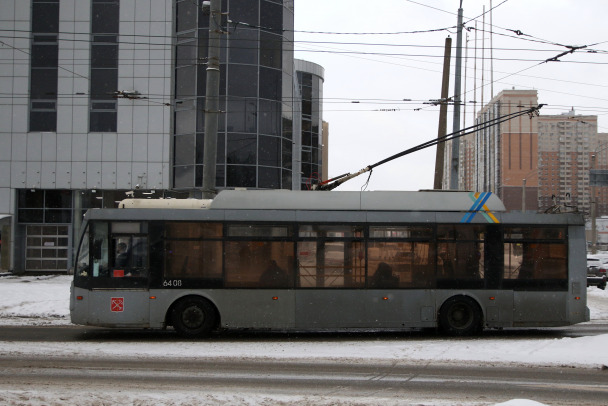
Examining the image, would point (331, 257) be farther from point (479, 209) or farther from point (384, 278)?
point (479, 209)

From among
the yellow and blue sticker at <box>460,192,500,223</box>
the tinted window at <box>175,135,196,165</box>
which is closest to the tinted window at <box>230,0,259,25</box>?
the tinted window at <box>175,135,196,165</box>

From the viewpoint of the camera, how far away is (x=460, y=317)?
13305 millimetres

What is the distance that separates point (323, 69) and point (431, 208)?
47860 mm

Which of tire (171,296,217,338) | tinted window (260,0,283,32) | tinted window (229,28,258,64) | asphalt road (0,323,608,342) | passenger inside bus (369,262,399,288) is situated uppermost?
tinted window (260,0,283,32)

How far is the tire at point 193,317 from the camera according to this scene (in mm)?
12922

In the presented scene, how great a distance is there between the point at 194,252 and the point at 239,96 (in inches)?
673

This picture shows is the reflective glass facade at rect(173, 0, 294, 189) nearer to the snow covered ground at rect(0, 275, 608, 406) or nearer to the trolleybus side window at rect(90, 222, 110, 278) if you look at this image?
the trolleybus side window at rect(90, 222, 110, 278)

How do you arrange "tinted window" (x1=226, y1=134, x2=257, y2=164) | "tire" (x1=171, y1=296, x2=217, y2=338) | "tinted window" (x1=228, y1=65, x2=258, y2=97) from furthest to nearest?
"tinted window" (x1=226, y1=134, x2=257, y2=164) → "tinted window" (x1=228, y1=65, x2=258, y2=97) → "tire" (x1=171, y1=296, x2=217, y2=338)

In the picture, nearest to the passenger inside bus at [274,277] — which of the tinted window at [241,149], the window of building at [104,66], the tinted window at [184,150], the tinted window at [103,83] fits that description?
the tinted window at [241,149]

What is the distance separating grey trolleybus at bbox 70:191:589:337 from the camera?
511 inches

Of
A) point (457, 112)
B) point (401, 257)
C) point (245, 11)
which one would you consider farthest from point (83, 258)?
point (245, 11)

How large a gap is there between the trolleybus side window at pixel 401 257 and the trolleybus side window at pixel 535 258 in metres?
1.69

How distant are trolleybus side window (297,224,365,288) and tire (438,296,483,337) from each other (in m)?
1.84

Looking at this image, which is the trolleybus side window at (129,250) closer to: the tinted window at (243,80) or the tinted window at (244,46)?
the tinted window at (243,80)
